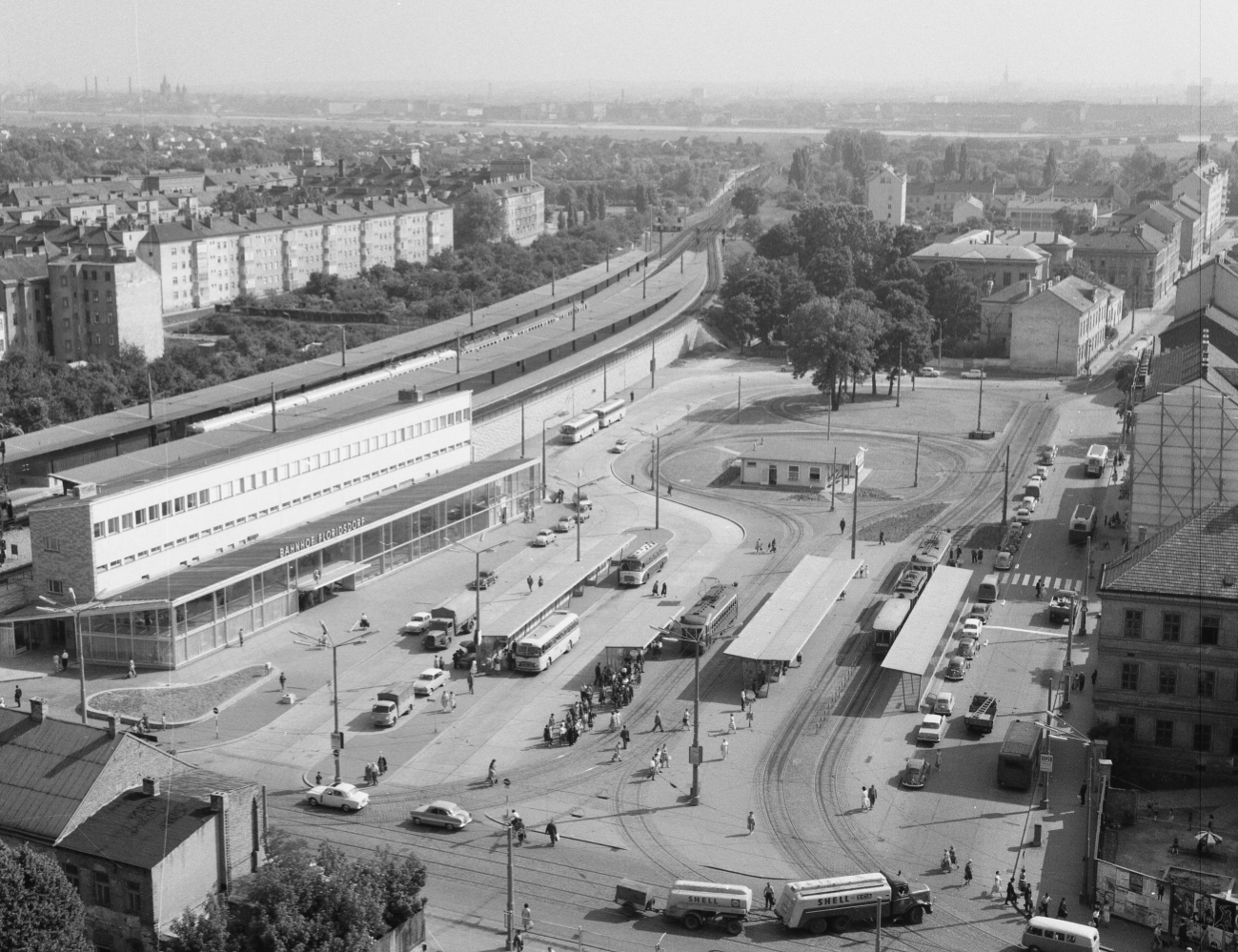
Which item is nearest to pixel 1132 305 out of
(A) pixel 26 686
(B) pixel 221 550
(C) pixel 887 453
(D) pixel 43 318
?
(C) pixel 887 453

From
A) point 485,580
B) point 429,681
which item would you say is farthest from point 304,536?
point 429,681

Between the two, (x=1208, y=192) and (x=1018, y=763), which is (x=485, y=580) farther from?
(x=1208, y=192)

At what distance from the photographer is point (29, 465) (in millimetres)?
66375

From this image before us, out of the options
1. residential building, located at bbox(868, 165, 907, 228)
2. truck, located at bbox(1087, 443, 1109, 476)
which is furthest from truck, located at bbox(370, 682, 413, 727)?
residential building, located at bbox(868, 165, 907, 228)

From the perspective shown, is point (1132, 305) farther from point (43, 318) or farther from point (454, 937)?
point (454, 937)

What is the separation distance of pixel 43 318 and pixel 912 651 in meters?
76.7

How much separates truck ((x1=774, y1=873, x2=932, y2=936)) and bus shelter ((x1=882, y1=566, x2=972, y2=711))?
486 inches

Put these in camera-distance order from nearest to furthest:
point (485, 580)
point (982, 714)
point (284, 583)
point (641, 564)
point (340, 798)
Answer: point (340, 798) < point (982, 714) < point (284, 583) < point (485, 580) < point (641, 564)

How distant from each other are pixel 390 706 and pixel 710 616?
38.3 feet

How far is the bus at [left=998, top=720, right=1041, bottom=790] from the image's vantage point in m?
38.6

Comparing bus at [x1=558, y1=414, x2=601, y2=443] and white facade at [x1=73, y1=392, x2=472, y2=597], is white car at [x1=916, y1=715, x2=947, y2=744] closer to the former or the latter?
white facade at [x1=73, y1=392, x2=472, y2=597]

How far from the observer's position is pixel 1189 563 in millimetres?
41094

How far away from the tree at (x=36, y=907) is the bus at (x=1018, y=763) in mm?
21517

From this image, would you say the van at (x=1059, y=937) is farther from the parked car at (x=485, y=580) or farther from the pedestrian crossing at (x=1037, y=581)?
the parked car at (x=485, y=580)
